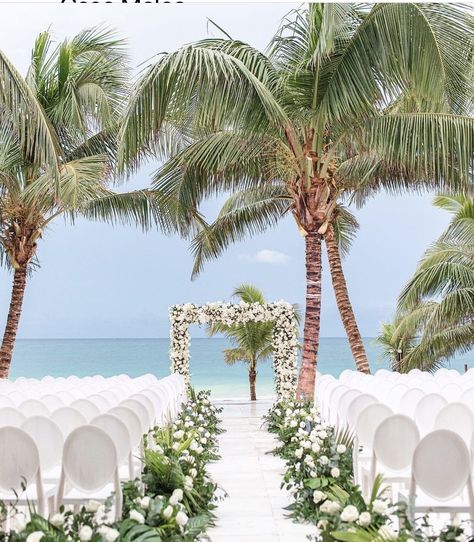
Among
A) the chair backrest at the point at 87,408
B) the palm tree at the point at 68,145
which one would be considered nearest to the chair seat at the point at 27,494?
the chair backrest at the point at 87,408

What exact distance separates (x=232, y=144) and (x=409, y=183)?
12.0ft

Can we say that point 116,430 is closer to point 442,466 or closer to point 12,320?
point 442,466

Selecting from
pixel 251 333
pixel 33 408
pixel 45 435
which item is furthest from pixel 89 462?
pixel 251 333

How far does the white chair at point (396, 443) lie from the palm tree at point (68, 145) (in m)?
7.70

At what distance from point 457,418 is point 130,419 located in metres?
2.11

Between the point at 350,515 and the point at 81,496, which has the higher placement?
the point at 350,515

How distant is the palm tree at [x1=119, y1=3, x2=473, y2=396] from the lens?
9188mm

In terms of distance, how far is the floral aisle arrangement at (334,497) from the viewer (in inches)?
141

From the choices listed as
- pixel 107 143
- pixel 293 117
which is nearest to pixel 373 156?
pixel 293 117

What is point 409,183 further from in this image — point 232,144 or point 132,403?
point 132,403

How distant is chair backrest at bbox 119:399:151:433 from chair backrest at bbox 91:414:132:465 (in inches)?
31.8

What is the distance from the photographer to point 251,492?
7285 mm

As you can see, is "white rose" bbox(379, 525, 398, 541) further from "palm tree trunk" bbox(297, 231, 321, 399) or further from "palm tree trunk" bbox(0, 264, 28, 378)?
"palm tree trunk" bbox(0, 264, 28, 378)

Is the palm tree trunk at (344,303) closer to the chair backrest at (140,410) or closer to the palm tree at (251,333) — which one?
the palm tree at (251,333)
